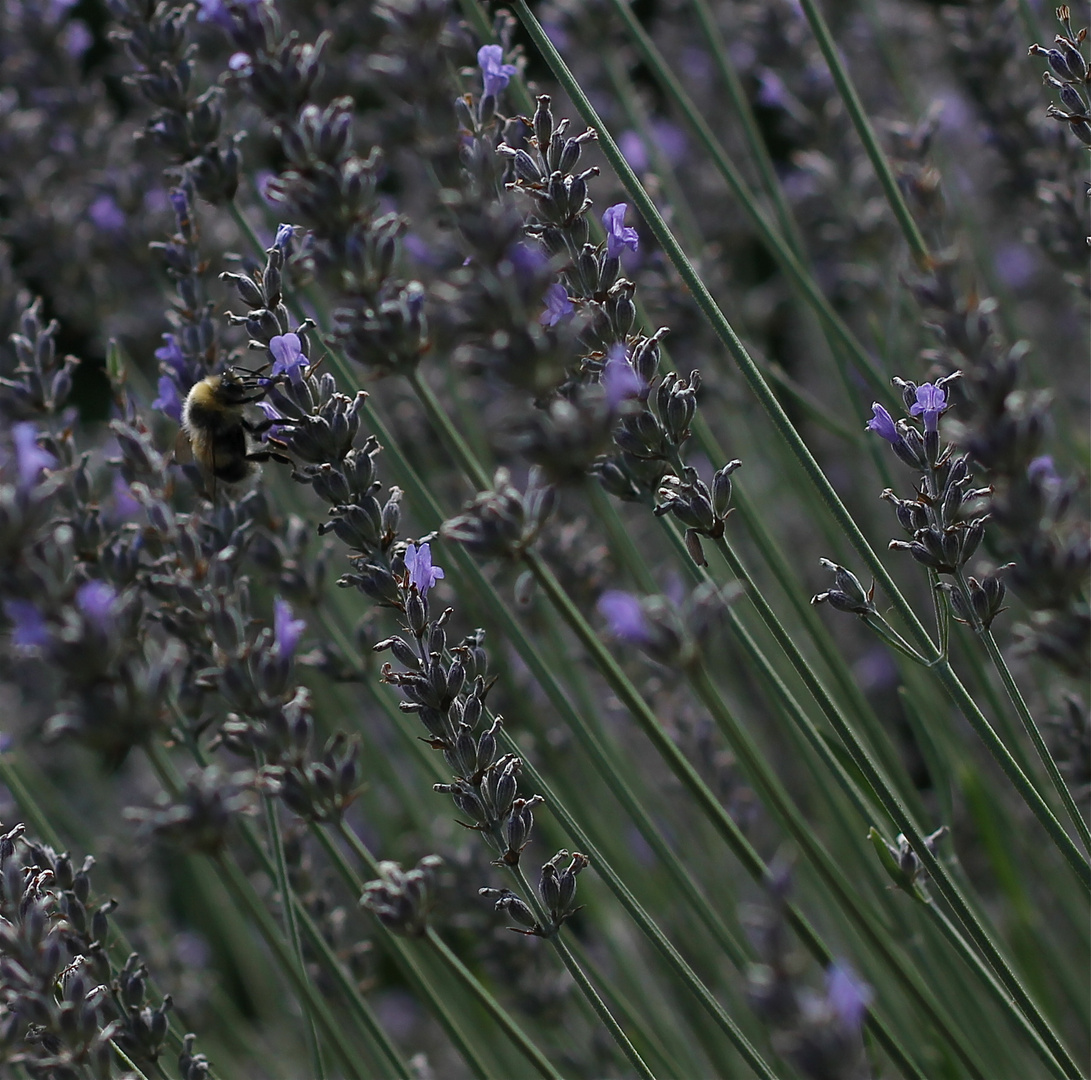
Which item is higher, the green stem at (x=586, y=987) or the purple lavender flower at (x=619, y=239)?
the purple lavender flower at (x=619, y=239)

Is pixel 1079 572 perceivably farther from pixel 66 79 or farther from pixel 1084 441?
pixel 66 79

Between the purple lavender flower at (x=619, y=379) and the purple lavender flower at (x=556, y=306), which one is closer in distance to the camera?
the purple lavender flower at (x=619, y=379)

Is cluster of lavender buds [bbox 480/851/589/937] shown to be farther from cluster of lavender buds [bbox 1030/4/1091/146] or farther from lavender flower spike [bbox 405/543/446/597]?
cluster of lavender buds [bbox 1030/4/1091/146]

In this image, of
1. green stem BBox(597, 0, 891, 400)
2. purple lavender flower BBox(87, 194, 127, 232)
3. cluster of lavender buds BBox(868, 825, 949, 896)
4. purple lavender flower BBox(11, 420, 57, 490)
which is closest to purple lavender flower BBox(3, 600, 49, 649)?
purple lavender flower BBox(11, 420, 57, 490)

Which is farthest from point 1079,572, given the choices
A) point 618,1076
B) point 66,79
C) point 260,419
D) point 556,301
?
point 66,79

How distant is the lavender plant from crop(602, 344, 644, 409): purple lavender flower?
0.01 m

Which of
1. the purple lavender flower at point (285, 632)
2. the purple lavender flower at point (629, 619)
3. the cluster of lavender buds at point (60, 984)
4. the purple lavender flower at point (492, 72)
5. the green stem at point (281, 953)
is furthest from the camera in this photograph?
the green stem at point (281, 953)

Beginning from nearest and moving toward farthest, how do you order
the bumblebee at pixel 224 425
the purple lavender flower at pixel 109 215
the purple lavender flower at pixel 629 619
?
the purple lavender flower at pixel 629 619, the bumblebee at pixel 224 425, the purple lavender flower at pixel 109 215

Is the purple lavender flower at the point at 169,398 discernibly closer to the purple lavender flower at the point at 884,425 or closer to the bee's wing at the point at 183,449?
the bee's wing at the point at 183,449

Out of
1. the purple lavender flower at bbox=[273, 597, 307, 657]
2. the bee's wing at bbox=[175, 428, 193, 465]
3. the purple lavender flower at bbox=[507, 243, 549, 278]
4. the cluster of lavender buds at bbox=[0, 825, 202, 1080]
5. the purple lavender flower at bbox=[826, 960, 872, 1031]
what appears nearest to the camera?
the purple lavender flower at bbox=[826, 960, 872, 1031]

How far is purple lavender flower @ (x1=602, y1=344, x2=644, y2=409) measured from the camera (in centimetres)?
107

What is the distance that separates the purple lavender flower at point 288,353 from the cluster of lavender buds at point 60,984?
1.99ft

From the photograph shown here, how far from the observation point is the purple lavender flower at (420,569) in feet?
4.58

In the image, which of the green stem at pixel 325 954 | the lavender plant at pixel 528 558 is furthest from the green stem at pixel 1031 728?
the green stem at pixel 325 954
